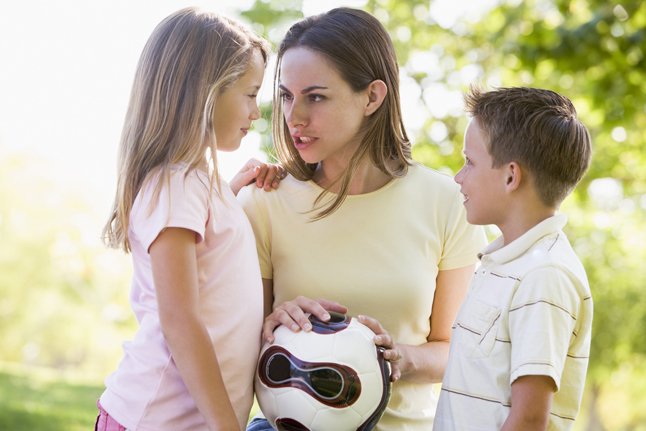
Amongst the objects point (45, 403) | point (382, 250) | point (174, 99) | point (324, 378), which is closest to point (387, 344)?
point (324, 378)

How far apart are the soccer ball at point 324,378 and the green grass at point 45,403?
6579 millimetres

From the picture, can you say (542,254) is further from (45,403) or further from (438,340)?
(45,403)

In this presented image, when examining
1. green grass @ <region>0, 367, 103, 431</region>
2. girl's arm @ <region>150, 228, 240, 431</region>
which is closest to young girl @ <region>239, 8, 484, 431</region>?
girl's arm @ <region>150, 228, 240, 431</region>

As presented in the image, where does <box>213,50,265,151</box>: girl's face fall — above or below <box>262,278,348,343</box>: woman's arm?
above

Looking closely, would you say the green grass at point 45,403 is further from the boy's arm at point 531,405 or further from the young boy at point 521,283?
the boy's arm at point 531,405

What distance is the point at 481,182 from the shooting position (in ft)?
9.07

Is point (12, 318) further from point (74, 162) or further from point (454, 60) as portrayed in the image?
point (454, 60)

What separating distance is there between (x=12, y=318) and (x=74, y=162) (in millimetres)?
5524

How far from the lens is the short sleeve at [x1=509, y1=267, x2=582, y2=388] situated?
2.40 meters

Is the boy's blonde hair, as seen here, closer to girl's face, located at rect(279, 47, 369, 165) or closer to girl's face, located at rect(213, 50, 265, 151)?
girl's face, located at rect(279, 47, 369, 165)

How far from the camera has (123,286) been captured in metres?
22.9

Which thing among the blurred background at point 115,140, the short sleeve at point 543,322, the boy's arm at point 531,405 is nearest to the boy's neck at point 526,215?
the short sleeve at point 543,322

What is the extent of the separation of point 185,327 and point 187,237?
0.26 metres

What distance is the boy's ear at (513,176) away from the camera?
8.82 feet
